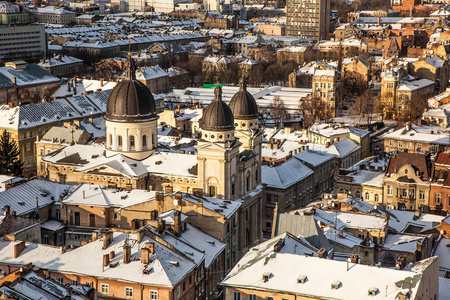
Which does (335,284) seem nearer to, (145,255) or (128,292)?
(145,255)

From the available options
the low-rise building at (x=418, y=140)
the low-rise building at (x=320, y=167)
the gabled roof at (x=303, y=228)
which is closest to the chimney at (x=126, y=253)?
the gabled roof at (x=303, y=228)

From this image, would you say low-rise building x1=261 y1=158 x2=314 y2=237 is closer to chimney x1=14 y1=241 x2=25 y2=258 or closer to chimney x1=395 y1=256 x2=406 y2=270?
chimney x1=395 y1=256 x2=406 y2=270

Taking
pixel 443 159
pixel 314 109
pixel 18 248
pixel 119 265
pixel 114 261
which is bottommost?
pixel 314 109

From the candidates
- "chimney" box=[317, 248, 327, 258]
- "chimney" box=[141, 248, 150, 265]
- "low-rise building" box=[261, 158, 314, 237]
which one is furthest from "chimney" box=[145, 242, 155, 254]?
"low-rise building" box=[261, 158, 314, 237]

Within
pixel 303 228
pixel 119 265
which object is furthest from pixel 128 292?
pixel 303 228

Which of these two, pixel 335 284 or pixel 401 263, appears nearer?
pixel 335 284

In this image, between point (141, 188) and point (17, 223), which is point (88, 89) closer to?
point (141, 188)

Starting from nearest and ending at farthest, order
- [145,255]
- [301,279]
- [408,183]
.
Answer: [301,279], [145,255], [408,183]
